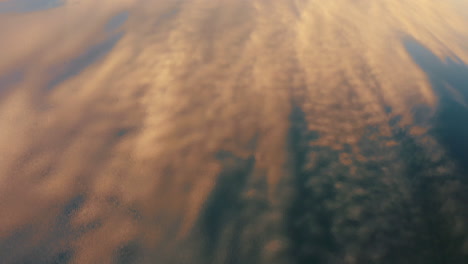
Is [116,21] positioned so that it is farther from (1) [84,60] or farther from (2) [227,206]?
(2) [227,206]

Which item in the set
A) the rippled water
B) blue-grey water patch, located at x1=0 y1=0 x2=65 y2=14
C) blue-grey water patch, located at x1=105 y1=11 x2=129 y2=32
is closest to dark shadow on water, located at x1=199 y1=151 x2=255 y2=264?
the rippled water

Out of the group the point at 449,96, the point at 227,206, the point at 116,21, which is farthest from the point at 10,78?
the point at 449,96

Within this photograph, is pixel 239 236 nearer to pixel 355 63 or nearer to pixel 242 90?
pixel 242 90

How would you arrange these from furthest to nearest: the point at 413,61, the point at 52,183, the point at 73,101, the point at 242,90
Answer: the point at 413,61 → the point at 242,90 → the point at 73,101 → the point at 52,183

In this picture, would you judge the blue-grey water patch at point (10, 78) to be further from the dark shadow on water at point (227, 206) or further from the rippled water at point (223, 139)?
the dark shadow on water at point (227, 206)

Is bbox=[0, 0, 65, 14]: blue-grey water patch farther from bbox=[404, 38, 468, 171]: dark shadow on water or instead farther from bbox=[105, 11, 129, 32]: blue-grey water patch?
bbox=[404, 38, 468, 171]: dark shadow on water

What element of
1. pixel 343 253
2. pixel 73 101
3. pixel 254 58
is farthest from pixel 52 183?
pixel 254 58
